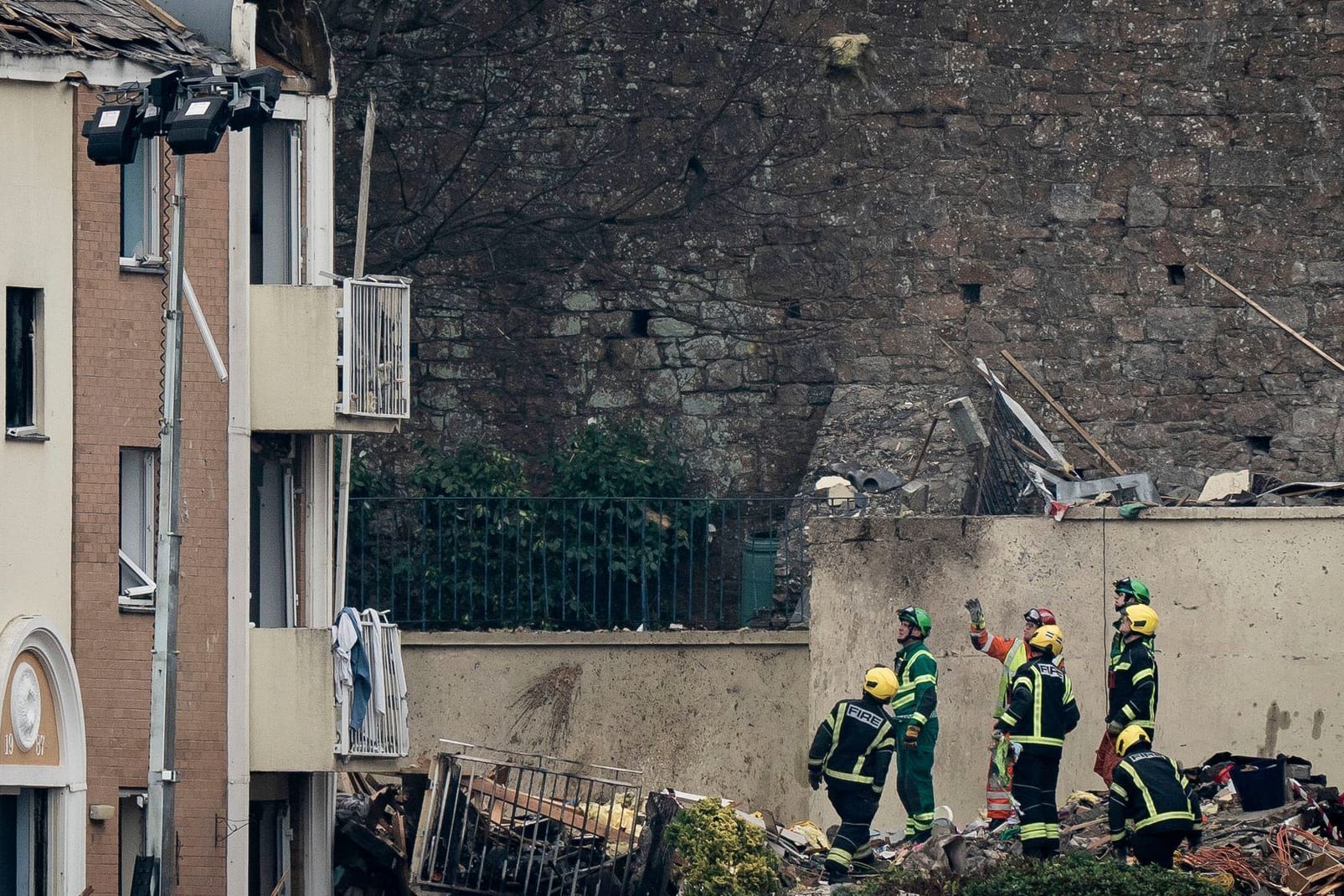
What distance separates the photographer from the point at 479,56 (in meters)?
24.6

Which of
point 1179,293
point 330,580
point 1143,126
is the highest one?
point 1143,126

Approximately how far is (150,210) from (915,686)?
20.1ft

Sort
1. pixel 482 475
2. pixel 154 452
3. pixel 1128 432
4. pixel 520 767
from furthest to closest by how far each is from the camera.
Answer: pixel 1128 432, pixel 482 475, pixel 520 767, pixel 154 452

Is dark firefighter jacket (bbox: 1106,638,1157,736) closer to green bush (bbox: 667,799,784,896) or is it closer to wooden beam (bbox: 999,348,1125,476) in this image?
green bush (bbox: 667,799,784,896)

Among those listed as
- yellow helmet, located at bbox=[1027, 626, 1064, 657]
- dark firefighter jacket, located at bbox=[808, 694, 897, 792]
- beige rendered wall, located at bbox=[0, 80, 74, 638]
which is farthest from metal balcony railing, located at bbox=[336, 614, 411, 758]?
yellow helmet, located at bbox=[1027, 626, 1064, 657]

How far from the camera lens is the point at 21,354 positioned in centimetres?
1648

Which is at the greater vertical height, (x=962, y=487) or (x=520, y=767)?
(x=962, y=487)

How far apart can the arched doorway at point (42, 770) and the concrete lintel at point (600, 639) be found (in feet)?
15.4

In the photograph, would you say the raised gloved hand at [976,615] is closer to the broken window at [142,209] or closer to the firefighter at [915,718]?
the firefighter at [915,718]

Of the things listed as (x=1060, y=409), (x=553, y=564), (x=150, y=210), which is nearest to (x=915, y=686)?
(x=553, y=564)

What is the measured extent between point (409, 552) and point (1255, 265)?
28.9ft

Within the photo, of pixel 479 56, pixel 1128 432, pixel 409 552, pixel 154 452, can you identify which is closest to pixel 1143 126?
pixel 1128 432

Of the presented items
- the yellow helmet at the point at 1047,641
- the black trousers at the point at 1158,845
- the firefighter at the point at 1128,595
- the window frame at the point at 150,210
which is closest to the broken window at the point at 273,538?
the window frame at the point at 150,210

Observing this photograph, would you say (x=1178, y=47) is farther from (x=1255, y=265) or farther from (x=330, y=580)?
(x=330, y=580)
